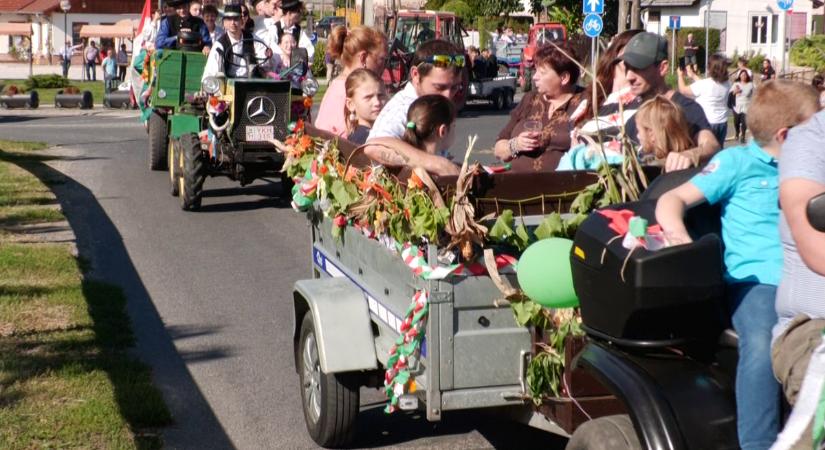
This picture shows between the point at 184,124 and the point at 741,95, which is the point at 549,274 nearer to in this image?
the point at 184,124

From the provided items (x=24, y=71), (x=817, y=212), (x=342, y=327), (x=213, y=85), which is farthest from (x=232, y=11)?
(x=24, y=71)

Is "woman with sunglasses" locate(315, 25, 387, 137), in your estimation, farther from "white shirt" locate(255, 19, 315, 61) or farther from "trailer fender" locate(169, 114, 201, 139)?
"trailer fender" locate(169, 114, 201, 139)

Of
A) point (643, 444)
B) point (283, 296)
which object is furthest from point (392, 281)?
point (283, 296)

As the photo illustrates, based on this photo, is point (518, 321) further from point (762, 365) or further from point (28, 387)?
point (28, 387)

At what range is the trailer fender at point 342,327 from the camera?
5.18 meters

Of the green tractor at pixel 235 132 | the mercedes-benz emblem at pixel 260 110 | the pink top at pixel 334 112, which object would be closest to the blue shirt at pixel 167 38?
the green tractor at pixel 235 132

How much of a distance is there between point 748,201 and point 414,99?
2.71 metres

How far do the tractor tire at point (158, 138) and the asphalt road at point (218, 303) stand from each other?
0.25 meters

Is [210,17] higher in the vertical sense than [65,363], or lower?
higher

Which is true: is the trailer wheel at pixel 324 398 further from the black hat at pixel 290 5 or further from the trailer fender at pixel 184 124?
the trailer fender at pixel 184 124

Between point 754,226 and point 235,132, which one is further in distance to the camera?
point 235,132

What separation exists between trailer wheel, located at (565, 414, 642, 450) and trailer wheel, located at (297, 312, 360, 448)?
5.98 feet

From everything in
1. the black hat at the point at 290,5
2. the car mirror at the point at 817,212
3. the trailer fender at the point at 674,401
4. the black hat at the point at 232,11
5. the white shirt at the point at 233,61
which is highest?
the black hat at the point at 290,5

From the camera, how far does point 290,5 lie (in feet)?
45.6
